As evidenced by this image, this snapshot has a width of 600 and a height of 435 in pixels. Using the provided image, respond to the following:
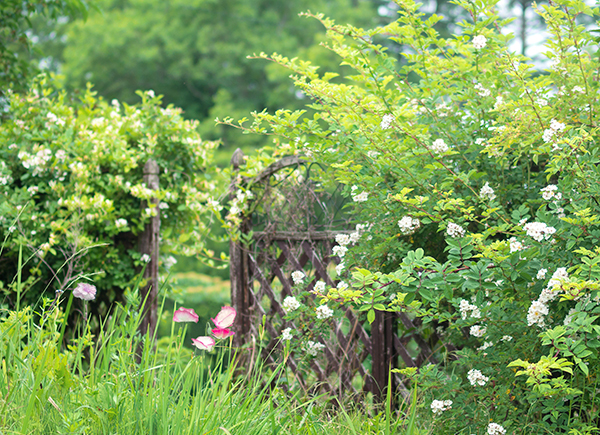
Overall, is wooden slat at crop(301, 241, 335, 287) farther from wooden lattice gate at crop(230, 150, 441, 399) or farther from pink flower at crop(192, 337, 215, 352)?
pink flower at crop(192, 337, 215, 352)

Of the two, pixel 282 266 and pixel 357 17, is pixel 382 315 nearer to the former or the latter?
pixel 282 266

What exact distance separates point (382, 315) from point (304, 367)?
54 cm

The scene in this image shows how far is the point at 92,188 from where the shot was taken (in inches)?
144

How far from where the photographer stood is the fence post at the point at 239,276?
3.68 meters

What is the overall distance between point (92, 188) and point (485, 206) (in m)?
2.77

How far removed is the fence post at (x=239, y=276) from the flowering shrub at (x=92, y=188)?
→ 0.27 meters

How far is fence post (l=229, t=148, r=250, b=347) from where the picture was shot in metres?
3.68

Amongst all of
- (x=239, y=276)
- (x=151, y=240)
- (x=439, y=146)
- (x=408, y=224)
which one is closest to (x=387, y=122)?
(x=439, y=146)

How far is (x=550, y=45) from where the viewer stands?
2.14 m

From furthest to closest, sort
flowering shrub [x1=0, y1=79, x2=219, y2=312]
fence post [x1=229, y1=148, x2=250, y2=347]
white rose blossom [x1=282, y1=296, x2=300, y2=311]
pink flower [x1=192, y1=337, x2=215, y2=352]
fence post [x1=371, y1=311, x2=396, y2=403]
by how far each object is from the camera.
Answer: fence post [x1=229, y1=148, x2=250, y2=347] → flowering shrub [x1=0, y1=79, x2=219, y2=312] → fence post [x1=371, y1=311, x2=396, y2=403] → white rose blossom [x1=282, y1=296, x2=300, y2=311] → pink flower [x1=192, y1=337, x2=215, y2=352]

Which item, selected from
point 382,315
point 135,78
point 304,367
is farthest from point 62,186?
point 135,78

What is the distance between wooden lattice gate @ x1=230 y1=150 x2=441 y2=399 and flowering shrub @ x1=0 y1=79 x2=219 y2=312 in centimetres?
41

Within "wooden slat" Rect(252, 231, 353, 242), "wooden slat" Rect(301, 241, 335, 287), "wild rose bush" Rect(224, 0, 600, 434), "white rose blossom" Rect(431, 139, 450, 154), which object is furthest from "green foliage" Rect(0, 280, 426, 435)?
"wooden slat" Rect(252, 231, 353, 242)

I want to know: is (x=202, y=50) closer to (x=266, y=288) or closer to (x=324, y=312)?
(x=266, y=288)
